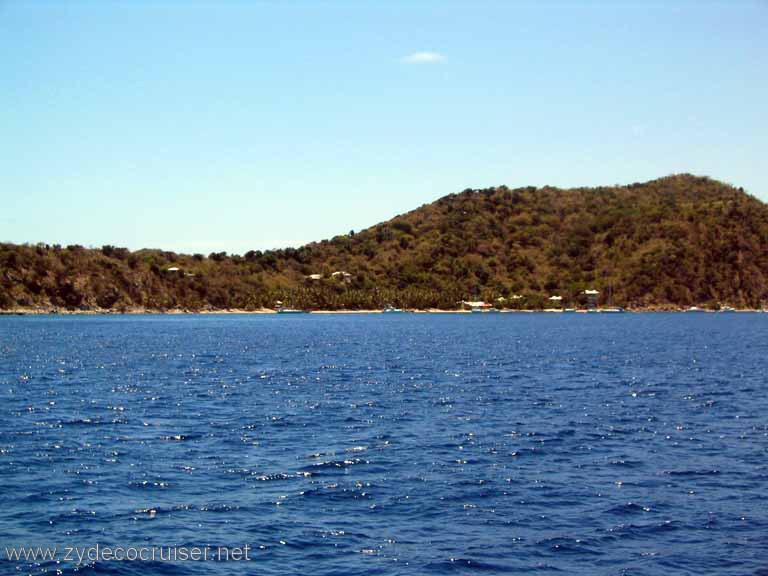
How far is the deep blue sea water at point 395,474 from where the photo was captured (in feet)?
79.6

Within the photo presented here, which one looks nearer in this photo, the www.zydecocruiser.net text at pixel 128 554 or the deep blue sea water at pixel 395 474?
the www.zydecocruiser.net text at pixel 128 554

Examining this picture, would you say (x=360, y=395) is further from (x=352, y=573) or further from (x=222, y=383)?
(x=352, y=573)

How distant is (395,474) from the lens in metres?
33.8

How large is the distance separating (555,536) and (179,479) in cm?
1566

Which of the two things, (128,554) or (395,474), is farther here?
(395,474)

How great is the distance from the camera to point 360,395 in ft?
205

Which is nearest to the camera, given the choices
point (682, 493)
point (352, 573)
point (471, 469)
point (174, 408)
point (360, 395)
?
point (352, 573)

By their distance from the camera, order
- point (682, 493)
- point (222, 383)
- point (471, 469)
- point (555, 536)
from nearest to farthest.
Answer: point (555, 536)
point (682, 493)
point (471, 469)
point (222, 383)

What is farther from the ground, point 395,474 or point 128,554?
point 395,474

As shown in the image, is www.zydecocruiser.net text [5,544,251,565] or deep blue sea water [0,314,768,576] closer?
www.zydecocruiser.net text [5,544,251,565]

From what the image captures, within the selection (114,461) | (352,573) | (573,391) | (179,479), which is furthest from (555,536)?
(573,391)

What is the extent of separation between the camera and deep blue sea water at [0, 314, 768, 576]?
24.2m

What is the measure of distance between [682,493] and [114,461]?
2464 cm

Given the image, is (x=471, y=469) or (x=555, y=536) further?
(x=471, y=469)
